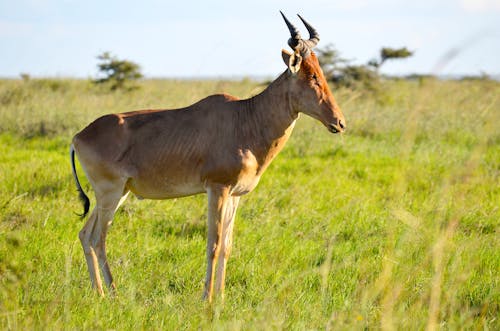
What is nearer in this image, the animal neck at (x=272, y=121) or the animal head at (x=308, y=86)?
the animal head at (x=308, y=86)

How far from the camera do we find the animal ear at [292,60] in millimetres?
5129

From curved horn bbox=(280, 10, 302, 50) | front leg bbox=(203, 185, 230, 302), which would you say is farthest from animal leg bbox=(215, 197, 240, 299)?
curved horn bbox=(280, 10, 302, 50)

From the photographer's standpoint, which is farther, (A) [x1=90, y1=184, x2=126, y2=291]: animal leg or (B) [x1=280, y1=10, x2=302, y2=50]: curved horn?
(A) [x1=90, y1=184, x2=126, y2=291]: animal leg

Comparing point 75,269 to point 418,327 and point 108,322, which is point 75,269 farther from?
point 418,327

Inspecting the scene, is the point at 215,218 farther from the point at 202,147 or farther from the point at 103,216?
the point at 103,216

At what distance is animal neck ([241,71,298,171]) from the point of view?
17.7 feet

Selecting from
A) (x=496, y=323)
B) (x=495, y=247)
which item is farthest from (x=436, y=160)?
(x=496, y=323)

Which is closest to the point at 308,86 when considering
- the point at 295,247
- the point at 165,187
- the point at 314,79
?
the point at 314,79

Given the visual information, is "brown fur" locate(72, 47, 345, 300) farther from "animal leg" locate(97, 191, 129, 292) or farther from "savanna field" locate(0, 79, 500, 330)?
"savanna field" locate(0, 79, 500, 330)

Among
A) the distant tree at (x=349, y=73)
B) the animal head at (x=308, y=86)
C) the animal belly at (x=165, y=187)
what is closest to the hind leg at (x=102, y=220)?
the animal belly at (x=165, y=187)

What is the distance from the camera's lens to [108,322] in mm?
4094

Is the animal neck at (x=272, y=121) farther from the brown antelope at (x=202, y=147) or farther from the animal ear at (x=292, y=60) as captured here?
the animal ear at (x=292, y=60)

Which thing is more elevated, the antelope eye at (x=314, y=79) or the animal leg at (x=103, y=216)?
the antelope eye at (x=314, y=79)

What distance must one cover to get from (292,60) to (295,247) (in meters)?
1.83
